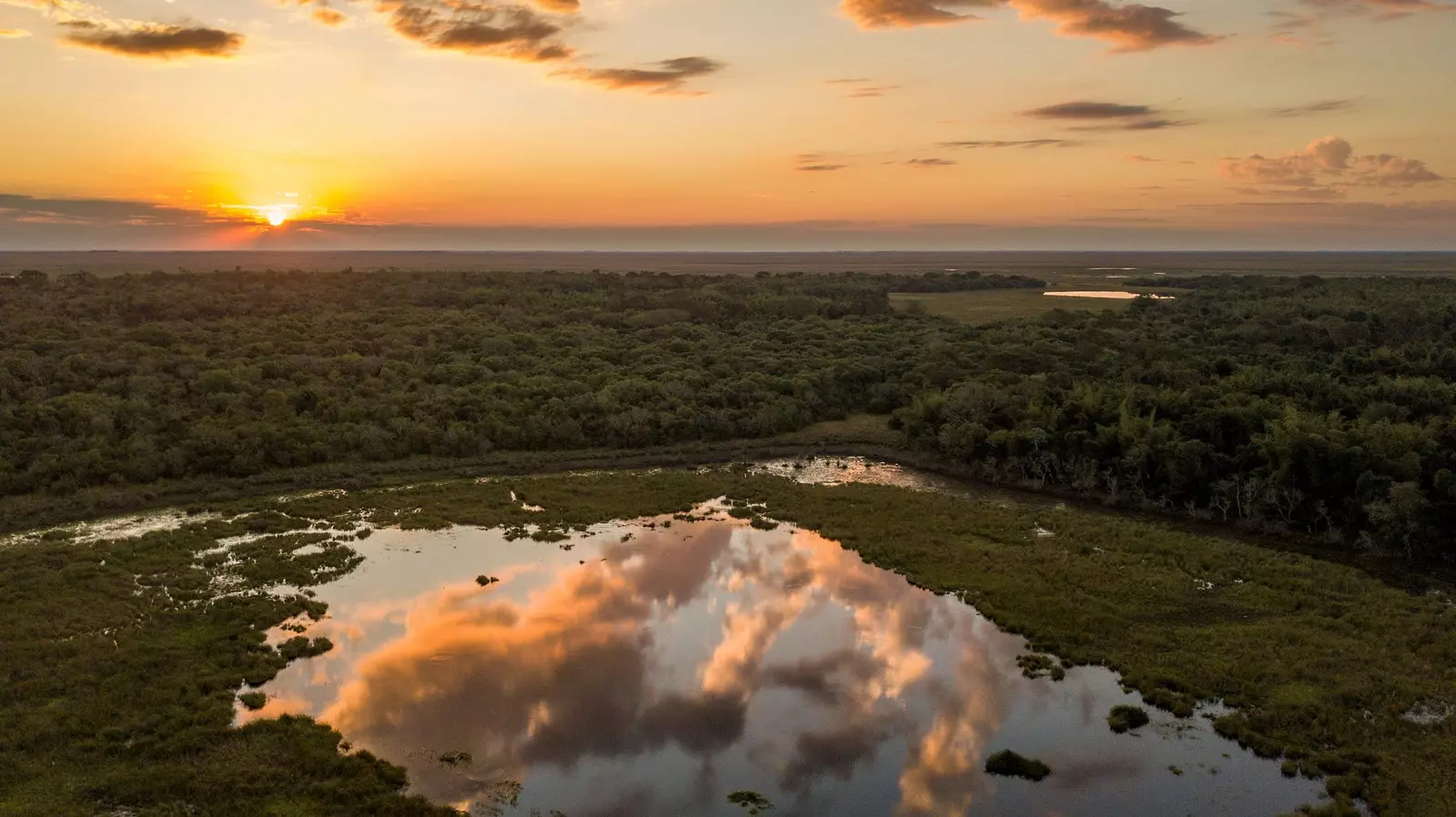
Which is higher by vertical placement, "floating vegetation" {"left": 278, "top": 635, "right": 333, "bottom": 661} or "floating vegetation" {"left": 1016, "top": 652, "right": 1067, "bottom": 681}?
"floating vegetation" {"left": 1016, "top": 652, "right": 1067, "bottom": 681}

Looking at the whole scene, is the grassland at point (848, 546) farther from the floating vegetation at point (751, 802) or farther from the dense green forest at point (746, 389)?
the floating vegetation at point (751, 802)

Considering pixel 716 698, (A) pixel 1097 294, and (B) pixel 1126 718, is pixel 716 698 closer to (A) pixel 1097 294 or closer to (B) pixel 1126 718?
(B) pixel 1126 718

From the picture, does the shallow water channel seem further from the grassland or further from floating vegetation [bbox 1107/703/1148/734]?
the grassland

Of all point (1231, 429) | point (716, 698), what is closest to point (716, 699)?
point (716, 698)

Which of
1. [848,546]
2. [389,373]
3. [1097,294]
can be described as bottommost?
[848,546]

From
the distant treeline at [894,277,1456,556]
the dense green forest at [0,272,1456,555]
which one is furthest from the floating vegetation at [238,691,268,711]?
the distant treeline at [894,277,1456,556]

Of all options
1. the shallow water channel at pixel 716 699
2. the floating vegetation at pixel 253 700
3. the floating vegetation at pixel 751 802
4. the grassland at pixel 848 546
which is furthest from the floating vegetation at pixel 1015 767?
the floating vegetation at pixel 253 700
